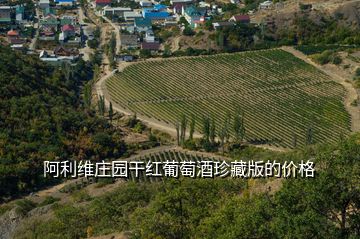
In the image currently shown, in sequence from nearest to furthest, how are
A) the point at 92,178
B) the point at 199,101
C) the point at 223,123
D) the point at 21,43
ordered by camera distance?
the point at 92,178, the point at 223,123, the point at 199,101, the point at 21,43

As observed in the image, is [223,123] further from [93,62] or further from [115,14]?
[115,14]

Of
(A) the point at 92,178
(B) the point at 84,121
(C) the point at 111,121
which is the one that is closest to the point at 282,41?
(C) the point at 111,121

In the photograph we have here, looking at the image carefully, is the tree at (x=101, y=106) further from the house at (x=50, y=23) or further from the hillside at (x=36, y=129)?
the house at (x=50, y=23)

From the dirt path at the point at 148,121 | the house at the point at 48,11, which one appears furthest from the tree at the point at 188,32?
the house at the point at 48,11

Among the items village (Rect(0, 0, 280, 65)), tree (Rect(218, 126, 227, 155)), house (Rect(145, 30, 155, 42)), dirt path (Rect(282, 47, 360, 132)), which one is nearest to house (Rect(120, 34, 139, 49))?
village (Rect(0, 0, 280, 65))

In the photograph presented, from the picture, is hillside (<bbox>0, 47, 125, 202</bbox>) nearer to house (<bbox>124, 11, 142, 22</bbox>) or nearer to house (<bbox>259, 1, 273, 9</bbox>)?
house (<bbox>124, 11, 142, 22</bbox>)

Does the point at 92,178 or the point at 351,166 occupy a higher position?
the point at 351,166
